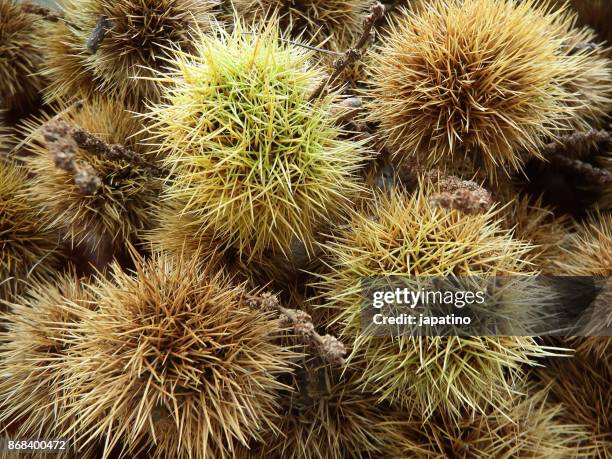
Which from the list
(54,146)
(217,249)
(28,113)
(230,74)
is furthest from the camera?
(28,113)

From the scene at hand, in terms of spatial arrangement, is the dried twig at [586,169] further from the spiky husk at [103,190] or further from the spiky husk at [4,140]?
the spiky husk at [4,140]

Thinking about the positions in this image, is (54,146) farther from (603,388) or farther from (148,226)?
(603,388)

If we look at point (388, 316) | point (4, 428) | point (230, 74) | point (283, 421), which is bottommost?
point (4, 428)

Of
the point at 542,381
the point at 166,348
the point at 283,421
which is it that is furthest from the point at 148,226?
the point at 542,381

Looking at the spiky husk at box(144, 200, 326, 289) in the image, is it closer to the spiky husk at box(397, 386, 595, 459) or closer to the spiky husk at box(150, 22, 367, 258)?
the spiky husk at box(150, 22, 367, 258)

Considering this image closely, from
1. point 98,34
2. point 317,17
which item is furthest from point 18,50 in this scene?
point 317,17

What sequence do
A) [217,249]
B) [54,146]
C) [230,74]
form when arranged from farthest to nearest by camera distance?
[217,249] < [230,74] < [54,146]

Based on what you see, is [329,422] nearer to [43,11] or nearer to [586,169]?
[586,169]
